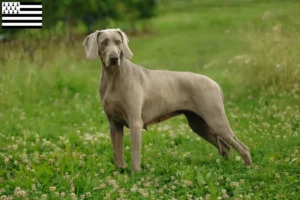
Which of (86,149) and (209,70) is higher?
(209,70)

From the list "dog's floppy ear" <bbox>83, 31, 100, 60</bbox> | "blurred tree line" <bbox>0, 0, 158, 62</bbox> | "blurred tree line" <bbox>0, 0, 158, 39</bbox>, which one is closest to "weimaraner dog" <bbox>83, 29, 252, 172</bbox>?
"dog's floppy ear" <bbox>83, 31, 100, 60</bbox>

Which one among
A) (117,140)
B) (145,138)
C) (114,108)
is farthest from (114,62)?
(145,138)

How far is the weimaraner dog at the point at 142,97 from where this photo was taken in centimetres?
582

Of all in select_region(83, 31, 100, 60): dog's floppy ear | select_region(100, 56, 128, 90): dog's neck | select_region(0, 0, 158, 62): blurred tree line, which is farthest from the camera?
select_region(0, 0, 158, 62): blurred tree line

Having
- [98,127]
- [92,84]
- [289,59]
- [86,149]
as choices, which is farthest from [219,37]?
[86,149]

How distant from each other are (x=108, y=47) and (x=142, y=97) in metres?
0.68

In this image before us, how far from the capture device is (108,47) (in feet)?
18.7

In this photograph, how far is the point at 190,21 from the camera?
34.6 metres

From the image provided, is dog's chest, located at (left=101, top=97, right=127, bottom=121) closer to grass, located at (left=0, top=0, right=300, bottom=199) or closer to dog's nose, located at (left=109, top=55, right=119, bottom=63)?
dog's nose, located at (left=109, top=55, right=119, bottom=63)

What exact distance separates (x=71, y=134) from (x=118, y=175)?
217cm

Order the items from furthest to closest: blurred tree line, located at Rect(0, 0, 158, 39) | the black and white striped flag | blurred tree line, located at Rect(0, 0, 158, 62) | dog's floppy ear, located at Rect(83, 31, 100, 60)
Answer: blurred tree line, located at Rect(0, 0, 158, 39)
blurred tree line, located at Rect(0, 0, 158, 62)
the black and white striped flag
dog's floppy ear, located at Rect(83, 31, 100, 60)

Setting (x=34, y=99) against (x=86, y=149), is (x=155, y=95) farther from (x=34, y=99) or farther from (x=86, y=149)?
(x=34, y=99)

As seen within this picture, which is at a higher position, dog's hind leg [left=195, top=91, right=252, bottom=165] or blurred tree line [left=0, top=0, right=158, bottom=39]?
blurred tree line [left=0, top=0, right=158, bottom=39]

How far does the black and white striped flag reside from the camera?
11555 millimetres
